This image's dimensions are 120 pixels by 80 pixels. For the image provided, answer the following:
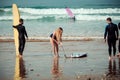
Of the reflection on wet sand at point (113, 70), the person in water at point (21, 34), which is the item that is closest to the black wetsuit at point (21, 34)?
the person in water at point (21, 34)

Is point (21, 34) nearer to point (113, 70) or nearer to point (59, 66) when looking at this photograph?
point (59, 66)

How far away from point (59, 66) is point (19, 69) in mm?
1512

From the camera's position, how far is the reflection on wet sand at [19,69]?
14289 millimetres

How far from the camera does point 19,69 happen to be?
1611 centimetres

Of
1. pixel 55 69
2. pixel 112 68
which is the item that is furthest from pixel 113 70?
pixel 55 69

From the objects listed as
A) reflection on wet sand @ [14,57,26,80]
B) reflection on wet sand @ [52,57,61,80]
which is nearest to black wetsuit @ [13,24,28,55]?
reflection on wet sand @ [14,57,26,80]

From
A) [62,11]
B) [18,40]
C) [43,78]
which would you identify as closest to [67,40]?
[18,40]

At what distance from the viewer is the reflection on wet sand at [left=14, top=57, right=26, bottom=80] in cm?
1429

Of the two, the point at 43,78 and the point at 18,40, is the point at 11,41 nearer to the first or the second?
the point at 18,40

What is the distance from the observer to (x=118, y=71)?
15.1 m

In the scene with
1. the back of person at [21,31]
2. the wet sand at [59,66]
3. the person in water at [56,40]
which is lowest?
the wet sand at [59,66]

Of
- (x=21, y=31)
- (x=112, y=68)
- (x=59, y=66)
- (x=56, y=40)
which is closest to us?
(x=112, y=68)

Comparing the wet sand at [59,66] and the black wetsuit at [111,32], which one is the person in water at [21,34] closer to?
the wet sand at [59,66]

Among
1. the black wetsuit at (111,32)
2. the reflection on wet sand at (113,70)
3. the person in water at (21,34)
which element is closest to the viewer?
the reflection on wet sand at (113,70)
